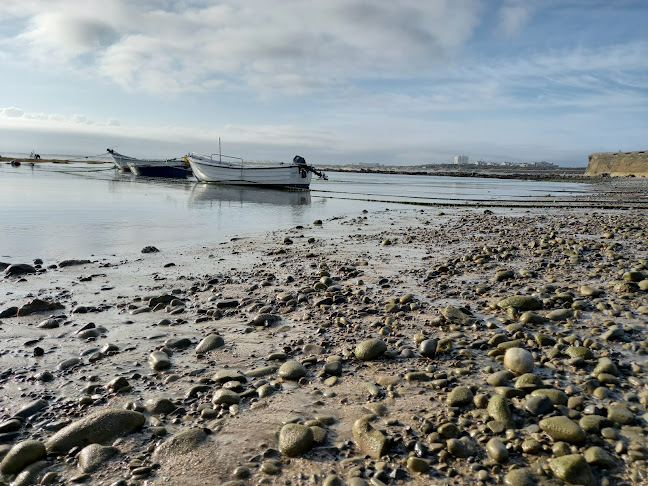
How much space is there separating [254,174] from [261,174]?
0.89 metres

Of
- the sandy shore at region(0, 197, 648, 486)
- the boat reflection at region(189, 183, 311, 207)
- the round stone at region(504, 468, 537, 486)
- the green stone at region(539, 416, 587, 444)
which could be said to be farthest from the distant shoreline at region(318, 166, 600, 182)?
the round stone at region(504, 468, 537, 486)

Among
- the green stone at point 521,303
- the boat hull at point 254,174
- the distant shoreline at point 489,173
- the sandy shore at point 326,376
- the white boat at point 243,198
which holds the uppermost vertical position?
the distant shoreline at point 489,173

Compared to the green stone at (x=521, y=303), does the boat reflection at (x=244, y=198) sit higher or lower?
higher

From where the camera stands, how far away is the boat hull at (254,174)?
40625mm

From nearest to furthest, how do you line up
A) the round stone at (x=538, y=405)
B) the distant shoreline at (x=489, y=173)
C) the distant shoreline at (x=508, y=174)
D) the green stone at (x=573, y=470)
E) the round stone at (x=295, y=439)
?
Answer: the green stone at (x=573, y=470) < the round stone at (x=295, y=439) < the round stone at (x=538, y=405) < the distant shoreline at (x=489, y=173) < the distant shoreline at (x=508, y=174)

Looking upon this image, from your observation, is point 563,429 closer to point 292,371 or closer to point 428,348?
point 428,348

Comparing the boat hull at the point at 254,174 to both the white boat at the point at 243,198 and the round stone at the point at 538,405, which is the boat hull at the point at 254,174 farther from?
the round stone at the point at 538,405

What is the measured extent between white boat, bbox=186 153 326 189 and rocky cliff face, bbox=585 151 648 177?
83.3m

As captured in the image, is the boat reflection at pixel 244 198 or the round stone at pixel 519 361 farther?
the boat reflection at pixel 244 198

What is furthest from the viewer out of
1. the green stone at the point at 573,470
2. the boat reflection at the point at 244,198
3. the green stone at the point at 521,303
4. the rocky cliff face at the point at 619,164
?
the rocky cliff face at the point at 619,164

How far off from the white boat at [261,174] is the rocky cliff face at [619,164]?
8329cm

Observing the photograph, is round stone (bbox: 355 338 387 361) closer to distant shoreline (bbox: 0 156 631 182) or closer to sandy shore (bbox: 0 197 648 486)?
sandy shore (bbox: 0 197 648 486)

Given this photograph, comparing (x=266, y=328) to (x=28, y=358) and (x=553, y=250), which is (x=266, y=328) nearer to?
(x=28, y=358)

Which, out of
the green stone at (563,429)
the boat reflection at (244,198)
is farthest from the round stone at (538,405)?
the boat reflection at (244,198)
